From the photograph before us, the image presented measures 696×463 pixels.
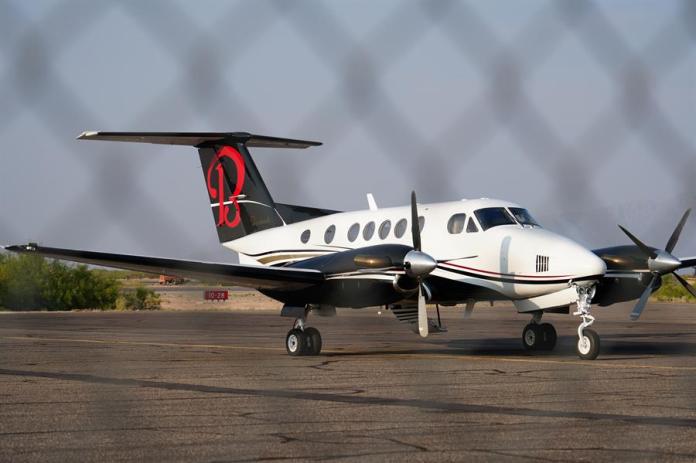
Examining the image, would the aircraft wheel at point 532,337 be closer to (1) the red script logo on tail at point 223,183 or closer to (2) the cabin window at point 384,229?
(2) the cabin window at point 384,229

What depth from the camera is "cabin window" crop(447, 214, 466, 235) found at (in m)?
18.9

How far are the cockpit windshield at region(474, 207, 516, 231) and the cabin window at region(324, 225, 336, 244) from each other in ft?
10.9

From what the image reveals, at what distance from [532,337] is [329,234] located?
4473 millimetres

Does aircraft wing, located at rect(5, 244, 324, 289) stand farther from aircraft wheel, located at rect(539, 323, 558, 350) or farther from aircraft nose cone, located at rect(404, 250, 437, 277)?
aircraft wheel, located at rect(539, 323, 558, 350)

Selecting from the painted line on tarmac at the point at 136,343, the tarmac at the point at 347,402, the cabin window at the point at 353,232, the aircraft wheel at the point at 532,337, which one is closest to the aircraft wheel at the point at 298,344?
the tarmac at the point at 347,402

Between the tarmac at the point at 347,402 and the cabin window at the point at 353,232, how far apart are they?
221cm

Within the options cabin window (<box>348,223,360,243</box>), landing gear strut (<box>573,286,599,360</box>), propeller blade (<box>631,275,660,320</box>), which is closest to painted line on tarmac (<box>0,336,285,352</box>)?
cabin window (<box>348,223,360,243</box>)

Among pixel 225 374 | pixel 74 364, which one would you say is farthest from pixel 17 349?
pixel 225 374

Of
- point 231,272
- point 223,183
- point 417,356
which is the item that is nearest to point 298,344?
point 231,272

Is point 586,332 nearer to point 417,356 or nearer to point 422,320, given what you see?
point 422,320

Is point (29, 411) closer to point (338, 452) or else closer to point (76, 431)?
point (76, 431)

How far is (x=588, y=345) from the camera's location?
56.5 feet

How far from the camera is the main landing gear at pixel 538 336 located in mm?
19750

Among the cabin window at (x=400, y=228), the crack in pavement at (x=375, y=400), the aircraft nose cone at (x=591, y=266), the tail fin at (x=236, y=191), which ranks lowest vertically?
the crack in pavement at (x=375, y=400)
